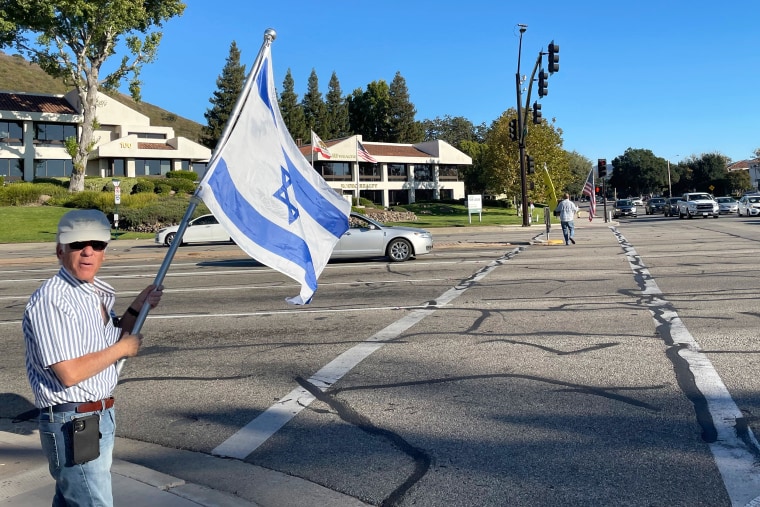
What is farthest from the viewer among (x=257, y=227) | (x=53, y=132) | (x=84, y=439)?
(x=53, y=132)

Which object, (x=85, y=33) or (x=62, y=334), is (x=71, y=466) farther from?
(x=85, y=33)

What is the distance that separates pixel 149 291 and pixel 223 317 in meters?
6.96

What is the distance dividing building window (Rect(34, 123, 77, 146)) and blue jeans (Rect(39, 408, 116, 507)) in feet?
215

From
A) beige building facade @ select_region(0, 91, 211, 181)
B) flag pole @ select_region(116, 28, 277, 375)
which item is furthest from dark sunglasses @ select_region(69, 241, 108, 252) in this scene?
beige building facade @ select_region(0, 91, 211, 181)

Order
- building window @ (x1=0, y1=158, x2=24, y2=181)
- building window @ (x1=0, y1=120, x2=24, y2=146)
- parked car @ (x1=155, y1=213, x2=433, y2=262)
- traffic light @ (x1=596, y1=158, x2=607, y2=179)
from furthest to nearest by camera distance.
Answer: building window @ (x1=0, y1=158, x2=24, y2=181)
building window @ (x1=0, y1=120, x2=24, y2=146)
traffic light @ (x1=596, y1=158, x2=607, y2=179)
parked car @ (x1=155, y1=213, x2=433, y2=262)

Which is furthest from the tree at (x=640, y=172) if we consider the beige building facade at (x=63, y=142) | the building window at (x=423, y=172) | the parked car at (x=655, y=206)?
the beige building facade at (x=63, y=142)

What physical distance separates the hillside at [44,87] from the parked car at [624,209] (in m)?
129

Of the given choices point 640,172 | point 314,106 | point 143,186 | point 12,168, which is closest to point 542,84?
point 143,186

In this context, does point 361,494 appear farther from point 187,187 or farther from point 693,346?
point 187,187

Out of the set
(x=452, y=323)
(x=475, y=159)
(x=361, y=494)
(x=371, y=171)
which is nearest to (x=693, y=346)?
(x=452, y=323)

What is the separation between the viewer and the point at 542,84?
27969mm

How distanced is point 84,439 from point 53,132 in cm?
6662

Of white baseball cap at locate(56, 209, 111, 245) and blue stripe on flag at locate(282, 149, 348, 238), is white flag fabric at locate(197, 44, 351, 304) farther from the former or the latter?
white baseball cap at locate(56, 209, 111, 245)

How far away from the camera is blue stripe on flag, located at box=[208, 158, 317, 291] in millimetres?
3781
